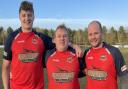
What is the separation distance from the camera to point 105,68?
5.64 meters

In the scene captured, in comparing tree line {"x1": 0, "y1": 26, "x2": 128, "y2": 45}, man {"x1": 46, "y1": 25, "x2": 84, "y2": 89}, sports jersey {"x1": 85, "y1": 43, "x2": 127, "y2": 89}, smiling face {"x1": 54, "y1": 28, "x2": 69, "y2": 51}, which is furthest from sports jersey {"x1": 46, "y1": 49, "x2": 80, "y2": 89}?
tree line {"x1": 0, "y1": 26, "x2": 128, "y2": 45}

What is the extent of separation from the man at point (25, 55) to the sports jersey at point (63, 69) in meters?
0.19

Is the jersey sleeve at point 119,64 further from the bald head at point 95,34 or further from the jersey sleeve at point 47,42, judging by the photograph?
the jersey sleeve at point 47,42

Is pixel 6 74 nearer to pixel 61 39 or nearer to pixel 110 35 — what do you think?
pixel 61 39

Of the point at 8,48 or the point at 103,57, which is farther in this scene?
the point at 8,48

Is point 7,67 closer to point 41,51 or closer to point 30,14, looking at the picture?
point 41,51

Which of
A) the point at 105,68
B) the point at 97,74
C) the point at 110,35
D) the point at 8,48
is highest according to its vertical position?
the point at 8,48

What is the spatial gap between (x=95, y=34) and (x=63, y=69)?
2.62 feet

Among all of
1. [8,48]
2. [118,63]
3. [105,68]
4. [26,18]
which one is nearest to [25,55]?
[8,48]

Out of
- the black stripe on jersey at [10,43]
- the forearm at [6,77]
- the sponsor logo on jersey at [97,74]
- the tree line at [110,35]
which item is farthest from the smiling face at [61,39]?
the tree line at [110,35]

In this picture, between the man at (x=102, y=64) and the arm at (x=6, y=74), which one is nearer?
the man at (x=102, y=64)

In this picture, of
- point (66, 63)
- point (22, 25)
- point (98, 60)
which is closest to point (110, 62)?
point (98, 60)

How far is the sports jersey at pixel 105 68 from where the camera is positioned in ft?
18.4

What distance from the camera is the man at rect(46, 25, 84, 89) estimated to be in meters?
5.83
